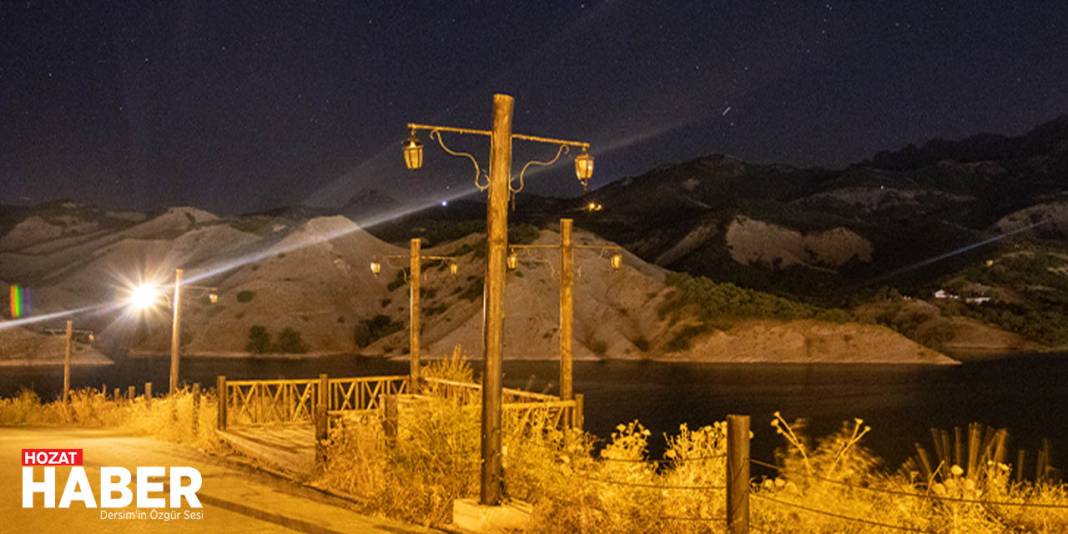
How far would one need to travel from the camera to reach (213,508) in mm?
12555

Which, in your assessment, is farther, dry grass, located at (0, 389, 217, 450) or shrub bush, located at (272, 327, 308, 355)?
shrub bush, located at (272, 327, 308, 355)

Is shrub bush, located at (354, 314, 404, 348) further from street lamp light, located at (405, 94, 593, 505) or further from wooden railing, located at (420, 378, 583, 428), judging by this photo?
street lamp light, located at (405, 94, 593, 505)

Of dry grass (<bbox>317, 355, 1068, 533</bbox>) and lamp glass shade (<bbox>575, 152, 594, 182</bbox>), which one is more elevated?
lamp glass shade (<bbox>575, 152, 594, 182</bbox>)

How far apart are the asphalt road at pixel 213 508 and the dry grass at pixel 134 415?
2349mm

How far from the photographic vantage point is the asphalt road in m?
11.3

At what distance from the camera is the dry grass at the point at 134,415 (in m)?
21.2

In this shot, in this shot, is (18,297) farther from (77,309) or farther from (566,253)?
(566,253)

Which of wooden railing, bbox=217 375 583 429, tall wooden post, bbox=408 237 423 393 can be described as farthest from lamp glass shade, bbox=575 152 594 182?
tall wooden post, bbox=408 237 423 393

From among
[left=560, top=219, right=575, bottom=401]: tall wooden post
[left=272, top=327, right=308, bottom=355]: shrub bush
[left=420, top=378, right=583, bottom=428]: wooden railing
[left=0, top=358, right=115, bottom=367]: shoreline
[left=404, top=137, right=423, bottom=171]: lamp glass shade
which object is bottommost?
[left=0, top=358, right=115, bottom=367]: shoreline

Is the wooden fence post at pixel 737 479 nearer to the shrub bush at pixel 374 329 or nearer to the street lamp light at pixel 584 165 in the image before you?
the street lamp light at pixel 584 165

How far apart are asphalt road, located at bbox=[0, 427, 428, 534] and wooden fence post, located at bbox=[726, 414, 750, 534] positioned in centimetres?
422

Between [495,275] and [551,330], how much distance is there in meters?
84.1

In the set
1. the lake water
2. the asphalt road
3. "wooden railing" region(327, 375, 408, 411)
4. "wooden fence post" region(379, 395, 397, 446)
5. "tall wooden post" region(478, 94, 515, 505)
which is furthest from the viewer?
the lake water

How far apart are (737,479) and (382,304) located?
113 metres
